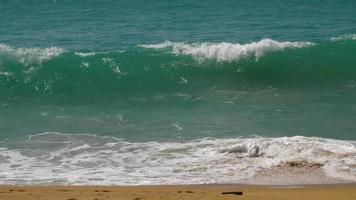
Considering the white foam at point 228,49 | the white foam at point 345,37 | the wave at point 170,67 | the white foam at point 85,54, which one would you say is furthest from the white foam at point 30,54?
the white foam at point 345,37

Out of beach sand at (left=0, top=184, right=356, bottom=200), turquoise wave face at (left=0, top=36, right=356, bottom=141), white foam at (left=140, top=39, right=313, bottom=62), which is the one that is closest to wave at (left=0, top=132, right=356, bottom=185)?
beach sand at (left=0, top=184, right=356, bottom=200)

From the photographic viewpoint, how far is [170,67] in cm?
2923

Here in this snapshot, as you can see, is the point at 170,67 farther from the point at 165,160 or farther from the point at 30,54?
the point at 165,160

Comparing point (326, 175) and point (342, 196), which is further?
point (326, 175)

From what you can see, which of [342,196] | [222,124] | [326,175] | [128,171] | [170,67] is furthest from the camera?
[170,67]

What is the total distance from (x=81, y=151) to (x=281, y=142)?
17.3 feet

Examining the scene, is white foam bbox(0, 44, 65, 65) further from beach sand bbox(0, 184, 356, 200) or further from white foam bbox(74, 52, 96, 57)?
beach sand bbox(0, 184, 356, 200)

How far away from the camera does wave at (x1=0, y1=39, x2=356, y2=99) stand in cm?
2730

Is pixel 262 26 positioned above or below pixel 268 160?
above

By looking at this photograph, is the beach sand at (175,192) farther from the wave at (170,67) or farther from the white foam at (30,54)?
the white foam at (30,54)

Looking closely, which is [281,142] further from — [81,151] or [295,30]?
[295,30]

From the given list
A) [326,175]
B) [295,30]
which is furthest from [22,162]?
[295,30]

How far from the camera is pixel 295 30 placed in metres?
33.6

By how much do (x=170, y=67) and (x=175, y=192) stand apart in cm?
1544
